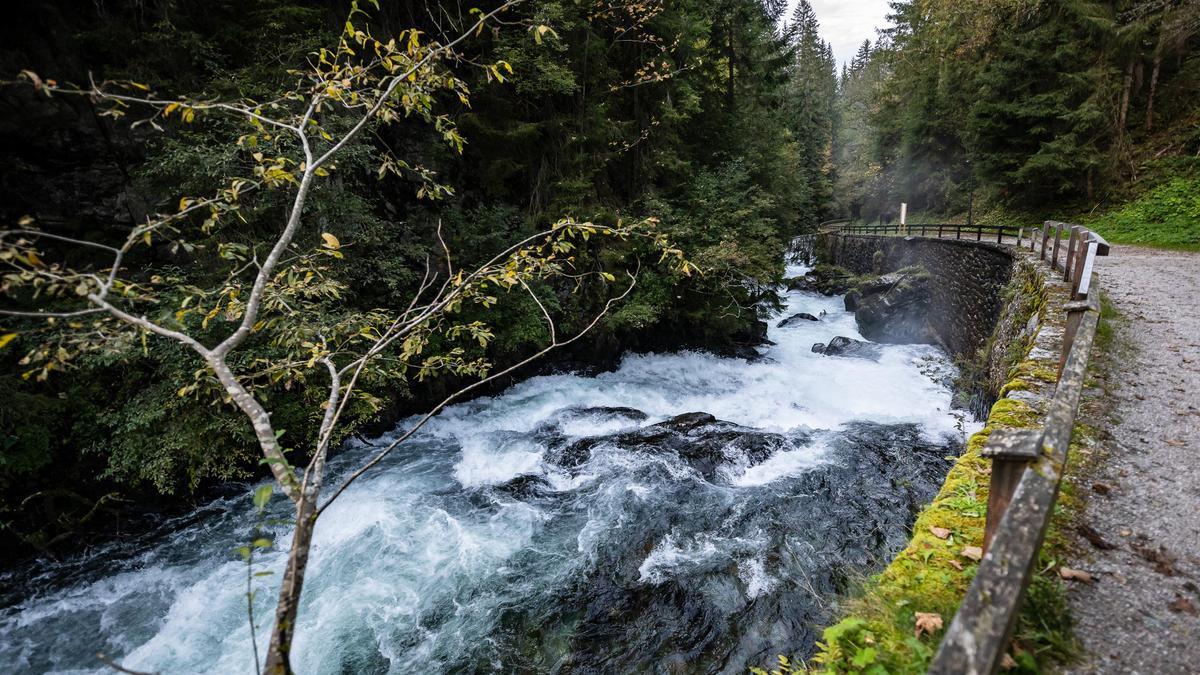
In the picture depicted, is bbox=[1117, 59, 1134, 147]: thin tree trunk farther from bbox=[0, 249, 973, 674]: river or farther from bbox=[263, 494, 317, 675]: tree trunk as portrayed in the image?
bbox=[263, 494, 317, 675]: tree trunk

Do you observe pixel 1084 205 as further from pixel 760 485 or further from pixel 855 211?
pixel 855 211

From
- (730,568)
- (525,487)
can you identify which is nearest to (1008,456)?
(730,568)

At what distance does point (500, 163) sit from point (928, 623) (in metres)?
12.6

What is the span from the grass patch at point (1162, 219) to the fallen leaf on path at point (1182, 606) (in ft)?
55.1

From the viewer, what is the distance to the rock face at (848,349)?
1620 centimetres

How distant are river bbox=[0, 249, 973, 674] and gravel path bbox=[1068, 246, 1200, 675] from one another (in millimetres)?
3052

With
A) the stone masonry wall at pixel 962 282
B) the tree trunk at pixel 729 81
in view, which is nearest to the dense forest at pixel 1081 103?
the stone masonry wall at pixel 962 282

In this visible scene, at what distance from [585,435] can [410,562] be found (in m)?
4.55

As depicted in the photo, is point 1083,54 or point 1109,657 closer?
point 1109,657

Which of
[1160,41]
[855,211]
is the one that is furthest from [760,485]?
[855,211]

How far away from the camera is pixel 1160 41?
17.4 meters

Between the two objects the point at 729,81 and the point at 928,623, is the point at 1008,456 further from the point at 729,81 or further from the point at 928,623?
the point at 729,81

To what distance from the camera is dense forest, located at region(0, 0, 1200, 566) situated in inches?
269

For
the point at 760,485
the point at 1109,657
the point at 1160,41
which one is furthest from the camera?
the point at 1160,41
